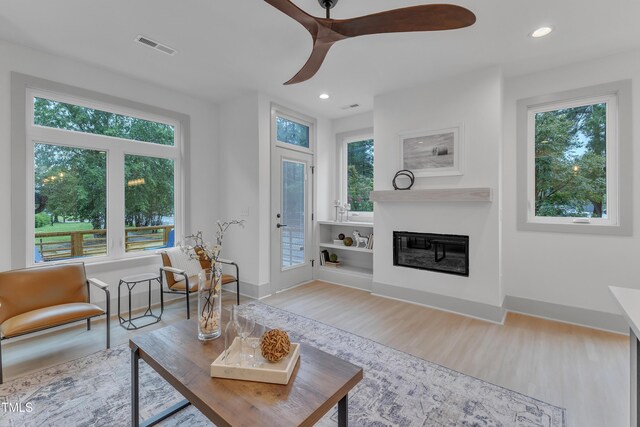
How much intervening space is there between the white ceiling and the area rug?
9.40 feet

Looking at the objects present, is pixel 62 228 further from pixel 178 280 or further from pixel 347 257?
pixel 347 257

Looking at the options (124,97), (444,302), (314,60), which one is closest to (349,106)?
(314,60)

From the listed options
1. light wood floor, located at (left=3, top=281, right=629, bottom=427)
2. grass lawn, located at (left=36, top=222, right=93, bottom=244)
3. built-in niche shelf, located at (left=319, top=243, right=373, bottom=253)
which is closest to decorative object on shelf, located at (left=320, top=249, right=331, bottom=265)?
built-in niche shelf, located at (left=319, top=243, right=373, bottom=253)

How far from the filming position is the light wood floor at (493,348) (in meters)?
2.04

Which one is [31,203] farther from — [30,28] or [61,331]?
[30,28]

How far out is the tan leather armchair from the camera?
2297 mm

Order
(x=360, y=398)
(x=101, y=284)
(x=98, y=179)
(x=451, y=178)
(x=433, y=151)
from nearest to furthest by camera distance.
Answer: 1. (x=360, y=398)
2. (x=101, y=284)
3. (x=98, y=179)
4. (x=451, y=178)
5. (x=433, y=151)

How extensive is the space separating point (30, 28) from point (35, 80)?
55cm

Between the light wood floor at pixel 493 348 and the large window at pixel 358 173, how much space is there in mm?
1906

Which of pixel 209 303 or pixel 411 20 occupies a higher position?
pixel 411 20

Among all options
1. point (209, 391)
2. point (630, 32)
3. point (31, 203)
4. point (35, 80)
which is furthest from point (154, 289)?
point (630, 32)

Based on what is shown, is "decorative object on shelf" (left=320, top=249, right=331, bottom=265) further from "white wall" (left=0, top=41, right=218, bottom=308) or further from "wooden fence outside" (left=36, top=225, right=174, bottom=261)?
"wooden fence outside" (left=36, top=225, right=174, bottom=261)

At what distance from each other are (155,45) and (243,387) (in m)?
3.17

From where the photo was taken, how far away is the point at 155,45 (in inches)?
114
